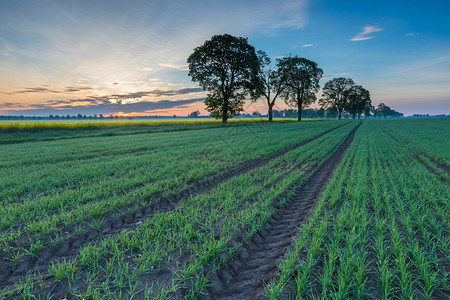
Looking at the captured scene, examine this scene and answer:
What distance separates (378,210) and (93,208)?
22.8 feet

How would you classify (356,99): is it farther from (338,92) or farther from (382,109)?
(382,109)

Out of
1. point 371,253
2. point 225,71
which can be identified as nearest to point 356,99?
point 225,71

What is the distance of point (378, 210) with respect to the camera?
500 centimetres

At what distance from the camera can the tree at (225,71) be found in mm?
42125

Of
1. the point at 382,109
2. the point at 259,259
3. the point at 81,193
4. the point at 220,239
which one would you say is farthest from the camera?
the point at 382,109

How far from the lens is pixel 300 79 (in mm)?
63719

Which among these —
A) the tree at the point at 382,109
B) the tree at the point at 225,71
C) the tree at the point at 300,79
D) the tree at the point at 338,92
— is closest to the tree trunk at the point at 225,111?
the tree at the point at 225,71

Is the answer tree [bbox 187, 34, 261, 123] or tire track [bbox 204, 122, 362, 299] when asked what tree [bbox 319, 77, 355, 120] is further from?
tire track [bbox 204, 122, 362, 299]

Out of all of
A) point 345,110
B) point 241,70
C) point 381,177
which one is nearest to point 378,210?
point 381,177

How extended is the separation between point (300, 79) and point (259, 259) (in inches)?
2704

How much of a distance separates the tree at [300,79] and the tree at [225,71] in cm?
1967

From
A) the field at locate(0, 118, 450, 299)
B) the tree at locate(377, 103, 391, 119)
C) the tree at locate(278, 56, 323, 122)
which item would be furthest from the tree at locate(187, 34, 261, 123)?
the tree at locate(377, 103, 391, 119)

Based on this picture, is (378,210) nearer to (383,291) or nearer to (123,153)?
(383,291)

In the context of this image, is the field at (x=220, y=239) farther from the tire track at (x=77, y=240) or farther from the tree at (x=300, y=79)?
the tree at (x=300, y=79)
